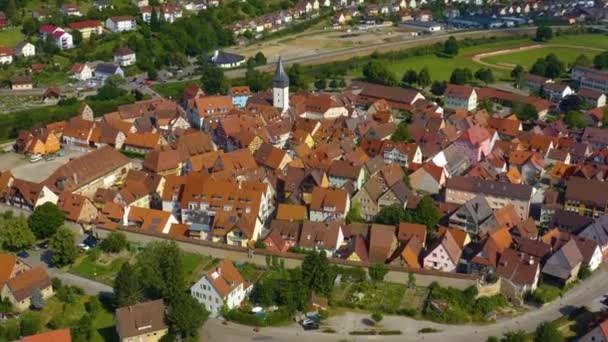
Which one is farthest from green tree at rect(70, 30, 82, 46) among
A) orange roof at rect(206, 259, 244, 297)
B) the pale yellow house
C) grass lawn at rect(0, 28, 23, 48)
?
orange roof at rect(206, 259, 244, 297)

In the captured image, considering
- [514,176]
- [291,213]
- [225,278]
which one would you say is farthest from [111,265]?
[514,176]

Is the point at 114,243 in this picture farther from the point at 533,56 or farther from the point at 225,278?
the point at 533,56

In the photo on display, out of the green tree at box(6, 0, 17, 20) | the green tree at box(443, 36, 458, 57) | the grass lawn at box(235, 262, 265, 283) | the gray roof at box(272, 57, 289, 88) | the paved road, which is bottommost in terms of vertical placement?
the paved road

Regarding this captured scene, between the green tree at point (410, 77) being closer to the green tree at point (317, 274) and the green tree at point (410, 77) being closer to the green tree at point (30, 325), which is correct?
the green tree at point (317, 274)

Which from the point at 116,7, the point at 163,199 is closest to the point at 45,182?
the point at 163,199

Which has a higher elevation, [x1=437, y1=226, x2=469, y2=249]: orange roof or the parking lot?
the parking lot

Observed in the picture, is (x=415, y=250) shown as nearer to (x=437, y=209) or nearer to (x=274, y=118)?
(x=437, y=209)

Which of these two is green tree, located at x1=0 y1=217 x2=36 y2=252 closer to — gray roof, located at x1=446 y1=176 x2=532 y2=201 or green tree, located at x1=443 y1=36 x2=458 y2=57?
gray roof, located at x1=446 y1=176 x2=532 y2=201
